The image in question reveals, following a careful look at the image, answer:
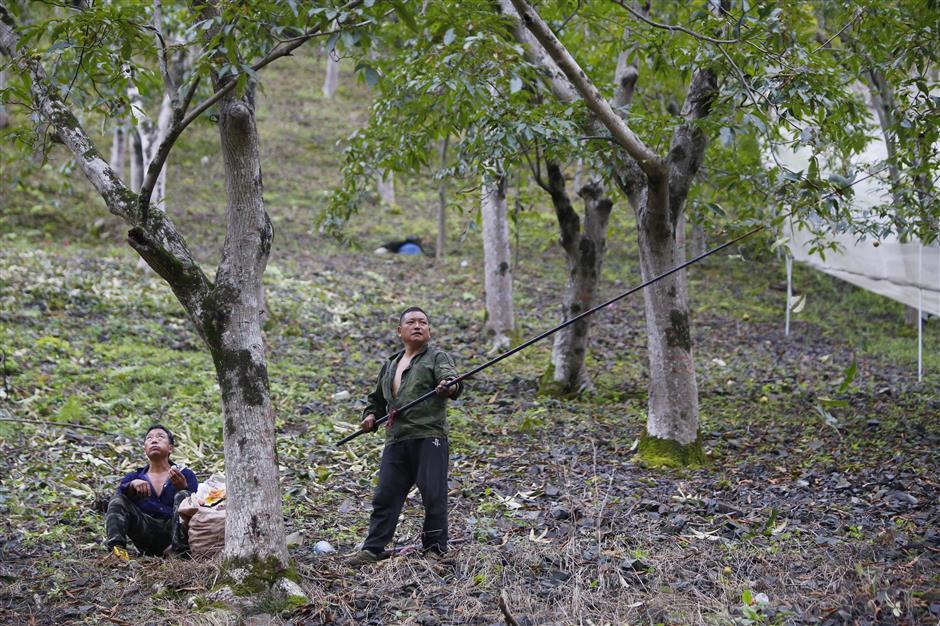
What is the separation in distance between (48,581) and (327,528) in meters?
1.80

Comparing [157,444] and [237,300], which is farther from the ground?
[237,300]

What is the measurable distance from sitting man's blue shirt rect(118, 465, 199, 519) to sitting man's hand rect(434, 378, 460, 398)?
1.98 metres

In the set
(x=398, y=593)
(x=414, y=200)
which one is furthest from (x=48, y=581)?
(x=414, y=200)

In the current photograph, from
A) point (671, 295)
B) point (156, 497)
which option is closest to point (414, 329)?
point (156, 497)

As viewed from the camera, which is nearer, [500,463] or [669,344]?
[669,344]

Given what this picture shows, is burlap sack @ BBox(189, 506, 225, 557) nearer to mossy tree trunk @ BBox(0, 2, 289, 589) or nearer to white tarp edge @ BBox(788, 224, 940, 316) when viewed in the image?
mossy tree trunk @ BBox(0, 2, 289, 589)

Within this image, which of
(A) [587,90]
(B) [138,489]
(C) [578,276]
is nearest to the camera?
A: (B) [138,489]

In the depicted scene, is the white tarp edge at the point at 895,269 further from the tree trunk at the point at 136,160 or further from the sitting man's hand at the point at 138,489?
the tree trunk at the point at 136,160

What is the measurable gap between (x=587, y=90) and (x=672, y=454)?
3.20 m

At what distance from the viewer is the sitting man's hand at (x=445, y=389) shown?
4.93m

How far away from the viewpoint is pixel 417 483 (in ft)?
17.0

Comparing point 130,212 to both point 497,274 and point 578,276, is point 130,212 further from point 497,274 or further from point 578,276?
point 497,274

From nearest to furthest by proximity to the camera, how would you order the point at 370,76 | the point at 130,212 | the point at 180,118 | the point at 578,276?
the point at 370,76 < the point at 180,118 < the point at 130,212 < the point at 578,276

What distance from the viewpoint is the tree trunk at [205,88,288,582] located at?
453 centimetres
